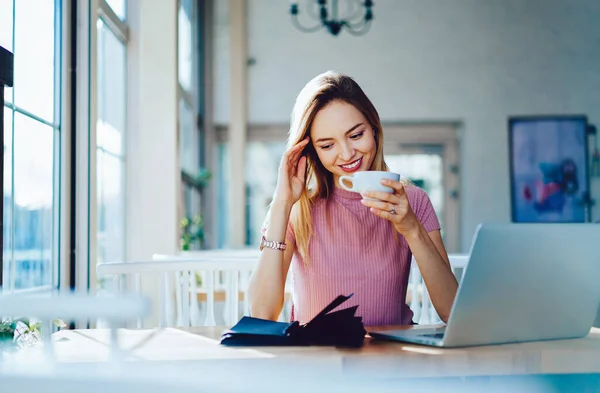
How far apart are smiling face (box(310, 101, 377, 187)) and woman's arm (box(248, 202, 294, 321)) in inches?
6.1

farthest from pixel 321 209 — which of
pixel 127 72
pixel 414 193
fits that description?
pixel 127 72

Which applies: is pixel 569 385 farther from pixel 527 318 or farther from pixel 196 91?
pixel 196 91

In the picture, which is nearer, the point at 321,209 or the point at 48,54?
the point at 321,209

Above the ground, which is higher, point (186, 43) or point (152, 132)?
point (186, 43)

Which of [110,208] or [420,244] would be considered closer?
[420,244]

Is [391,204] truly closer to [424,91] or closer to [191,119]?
[191,119]

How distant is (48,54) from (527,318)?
6.83ft

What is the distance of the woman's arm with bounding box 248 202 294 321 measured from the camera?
1593 mm

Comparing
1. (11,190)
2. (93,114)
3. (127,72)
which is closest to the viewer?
(11,190)

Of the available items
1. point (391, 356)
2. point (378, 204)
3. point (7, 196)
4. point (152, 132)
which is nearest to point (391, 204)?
point (378, 204)

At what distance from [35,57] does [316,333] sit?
1774 millimetres

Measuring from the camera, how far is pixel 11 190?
230 cm

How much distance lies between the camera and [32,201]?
2510 mm

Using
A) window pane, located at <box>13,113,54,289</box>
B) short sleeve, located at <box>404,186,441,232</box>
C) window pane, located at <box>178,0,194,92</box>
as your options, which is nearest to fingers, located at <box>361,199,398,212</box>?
short sleeve, located at <box>404,186,441,232</box>
